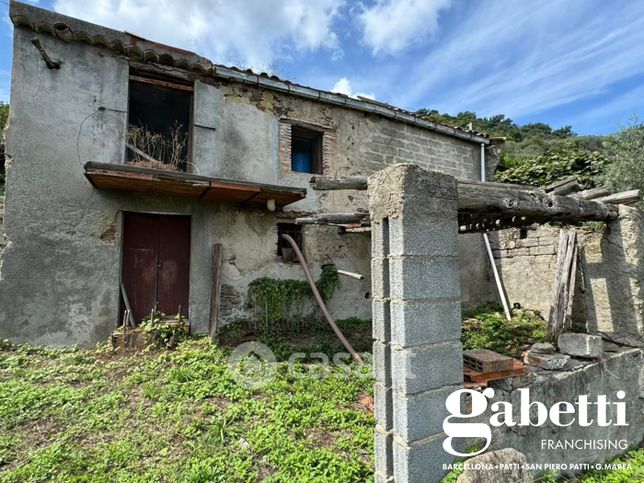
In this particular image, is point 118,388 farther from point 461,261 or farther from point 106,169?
point 461,261

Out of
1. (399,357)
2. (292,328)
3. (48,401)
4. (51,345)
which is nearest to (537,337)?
(292,328)

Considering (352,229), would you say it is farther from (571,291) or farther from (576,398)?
(576,398)

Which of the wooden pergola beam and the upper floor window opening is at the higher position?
the upper floor window opening

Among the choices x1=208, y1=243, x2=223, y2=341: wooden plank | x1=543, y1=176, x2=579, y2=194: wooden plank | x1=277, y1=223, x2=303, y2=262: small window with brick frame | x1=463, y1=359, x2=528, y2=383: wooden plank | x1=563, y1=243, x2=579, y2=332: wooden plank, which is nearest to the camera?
x1=463, y1=359, x2=528, y2=383: wooden plank

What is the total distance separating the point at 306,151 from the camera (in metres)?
8.52

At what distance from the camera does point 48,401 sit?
3.96m

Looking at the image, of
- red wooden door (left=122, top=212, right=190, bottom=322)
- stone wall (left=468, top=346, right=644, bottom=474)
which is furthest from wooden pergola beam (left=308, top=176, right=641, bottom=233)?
red wooden door (left=122, top=212, right=190, bottom=322)

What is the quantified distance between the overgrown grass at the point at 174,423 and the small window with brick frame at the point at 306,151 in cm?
502

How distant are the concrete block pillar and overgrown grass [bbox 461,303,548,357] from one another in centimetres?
318

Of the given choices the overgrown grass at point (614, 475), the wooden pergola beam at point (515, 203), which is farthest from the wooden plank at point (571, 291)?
the overgrown grass at point (614, 475)

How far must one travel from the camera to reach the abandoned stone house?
557 centimetres

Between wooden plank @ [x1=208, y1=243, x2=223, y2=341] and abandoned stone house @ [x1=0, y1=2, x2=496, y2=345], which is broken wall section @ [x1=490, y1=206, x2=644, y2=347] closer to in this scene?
abandoned stone house @ [x1=0, y1=2, x2=496, y2=345]

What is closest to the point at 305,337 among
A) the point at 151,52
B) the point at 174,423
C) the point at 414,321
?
the point at 174,423

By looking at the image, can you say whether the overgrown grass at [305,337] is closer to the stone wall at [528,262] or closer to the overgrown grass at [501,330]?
the overgrown grass at [501,330]
